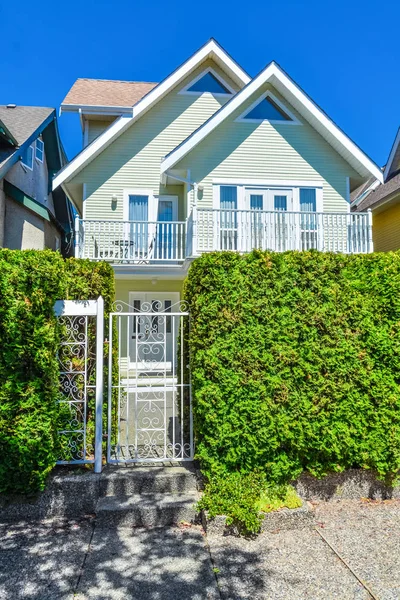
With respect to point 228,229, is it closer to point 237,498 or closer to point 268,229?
point 268,229

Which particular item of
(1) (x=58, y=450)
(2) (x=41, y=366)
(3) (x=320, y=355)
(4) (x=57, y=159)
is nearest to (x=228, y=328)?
(3) (x=320, y=355)

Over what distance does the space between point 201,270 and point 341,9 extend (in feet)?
28.0

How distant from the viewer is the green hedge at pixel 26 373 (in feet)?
12.5

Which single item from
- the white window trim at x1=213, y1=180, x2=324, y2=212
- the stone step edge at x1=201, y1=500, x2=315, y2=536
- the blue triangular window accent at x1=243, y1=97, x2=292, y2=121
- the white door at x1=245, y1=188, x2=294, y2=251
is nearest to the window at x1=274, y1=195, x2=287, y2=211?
the white window trim at x1=213, y1=180, x2=324, y2=212

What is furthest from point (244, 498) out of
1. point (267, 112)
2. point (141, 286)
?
point (267, 112)

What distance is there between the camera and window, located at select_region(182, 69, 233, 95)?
1320 centimetres

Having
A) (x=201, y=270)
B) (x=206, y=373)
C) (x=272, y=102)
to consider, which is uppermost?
(x=272, y=102)

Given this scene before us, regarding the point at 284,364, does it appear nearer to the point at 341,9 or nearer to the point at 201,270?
the point at 201,270

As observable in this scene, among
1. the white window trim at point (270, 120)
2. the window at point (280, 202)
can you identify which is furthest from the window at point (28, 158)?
the window at point (280, 202)

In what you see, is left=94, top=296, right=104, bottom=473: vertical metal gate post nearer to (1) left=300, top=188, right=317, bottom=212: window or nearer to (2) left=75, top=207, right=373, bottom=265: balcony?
(2) left=75, top=207, right=373, bottom=265: balcony

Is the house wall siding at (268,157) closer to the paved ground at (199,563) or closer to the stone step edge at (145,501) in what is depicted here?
the stone step edge at (145,501)

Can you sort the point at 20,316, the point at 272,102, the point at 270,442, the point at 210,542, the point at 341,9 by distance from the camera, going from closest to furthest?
the point at 210,542, the point at 20,316, the point at 270,442, the point at 341,9, the point at 272,102

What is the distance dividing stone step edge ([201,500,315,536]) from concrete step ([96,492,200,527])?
0.22 meters

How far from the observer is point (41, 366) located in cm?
388
